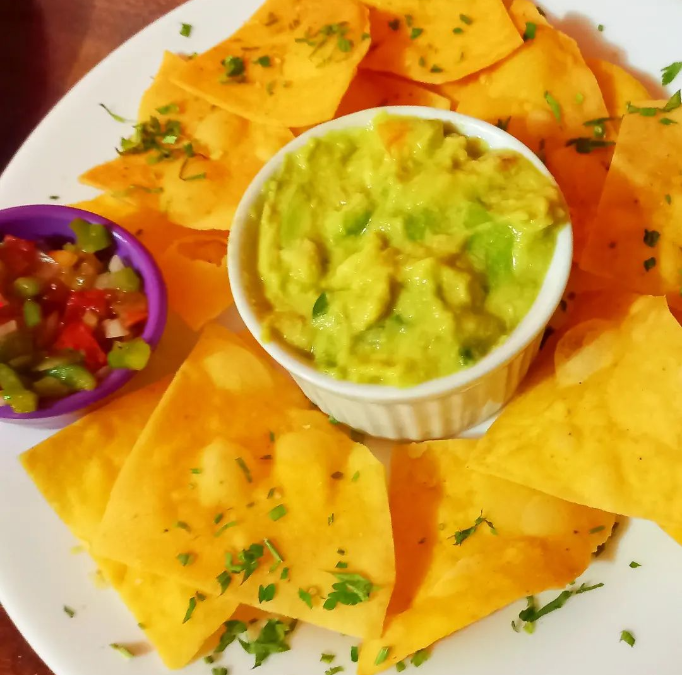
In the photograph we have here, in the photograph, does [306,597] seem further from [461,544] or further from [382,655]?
[461,544]

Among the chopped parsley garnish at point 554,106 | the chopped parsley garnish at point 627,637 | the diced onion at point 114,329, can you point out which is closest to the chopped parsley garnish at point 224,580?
the diced onion at point 114,329

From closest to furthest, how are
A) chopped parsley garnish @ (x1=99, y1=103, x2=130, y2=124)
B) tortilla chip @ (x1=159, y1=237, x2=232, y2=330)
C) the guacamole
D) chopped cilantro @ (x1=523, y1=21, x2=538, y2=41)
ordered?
the guacamole, tortilla chip @ (x1=159, y1=237, x2=232, y2=330), chopped cilantro @ (x1=523, y1=21, x2=538, y2=41), chopped parsley garnish @ (x1=99, y1=103, x2=130, y2=124)

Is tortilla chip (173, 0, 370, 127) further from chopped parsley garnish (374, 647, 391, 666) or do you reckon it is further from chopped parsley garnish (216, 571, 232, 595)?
chopped parsley garnish (374, 647, 391, 666)

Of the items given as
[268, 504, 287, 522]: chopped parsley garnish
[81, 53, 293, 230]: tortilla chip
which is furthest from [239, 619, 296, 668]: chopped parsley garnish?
[81, 53, 293, 230]: tortilla chip

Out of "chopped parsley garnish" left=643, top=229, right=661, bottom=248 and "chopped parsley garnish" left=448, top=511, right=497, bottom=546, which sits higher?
"chopped parsley garnish" left=643, top=229, right=661, bottom=248

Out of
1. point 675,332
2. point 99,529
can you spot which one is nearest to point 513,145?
point 675,332

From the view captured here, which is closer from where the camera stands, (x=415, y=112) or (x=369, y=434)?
(x=415, y=112)

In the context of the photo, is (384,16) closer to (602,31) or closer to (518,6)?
(518,6)
